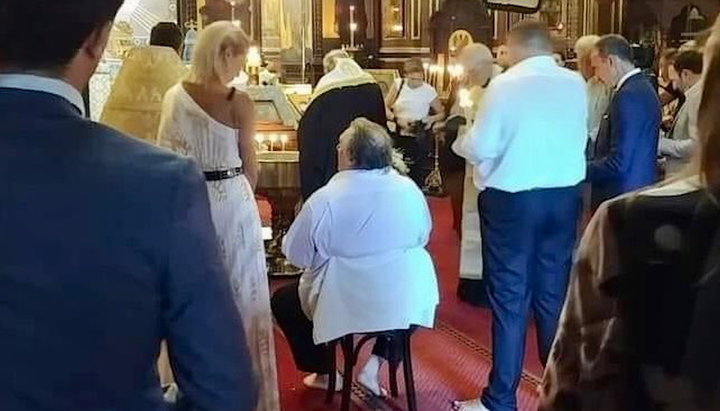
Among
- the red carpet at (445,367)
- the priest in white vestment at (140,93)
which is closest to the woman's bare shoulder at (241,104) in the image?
the priest in white vestment at (140,93)

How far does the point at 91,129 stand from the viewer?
1181 mm

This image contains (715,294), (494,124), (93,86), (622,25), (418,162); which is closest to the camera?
(715,294)

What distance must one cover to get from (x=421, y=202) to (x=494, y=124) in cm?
39

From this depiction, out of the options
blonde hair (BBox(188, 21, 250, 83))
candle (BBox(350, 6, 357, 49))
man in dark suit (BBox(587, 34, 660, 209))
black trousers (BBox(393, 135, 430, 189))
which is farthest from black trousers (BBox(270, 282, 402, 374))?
candle (BBox(350, 6, 357, 49))

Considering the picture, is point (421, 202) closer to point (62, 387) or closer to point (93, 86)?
point (93, 86)

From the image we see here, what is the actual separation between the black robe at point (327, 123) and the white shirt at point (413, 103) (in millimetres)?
3928

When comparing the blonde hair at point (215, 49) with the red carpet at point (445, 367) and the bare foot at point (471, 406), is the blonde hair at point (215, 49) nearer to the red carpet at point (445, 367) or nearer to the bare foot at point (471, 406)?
the red carpet at point (445, 367)

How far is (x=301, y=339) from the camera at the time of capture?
4.28m

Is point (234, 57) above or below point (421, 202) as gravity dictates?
above

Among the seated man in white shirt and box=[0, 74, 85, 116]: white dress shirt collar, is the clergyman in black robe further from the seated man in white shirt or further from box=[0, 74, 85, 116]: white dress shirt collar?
box=[0, 74, 85, 116]: white dress shirt collar

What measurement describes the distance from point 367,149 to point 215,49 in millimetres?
649

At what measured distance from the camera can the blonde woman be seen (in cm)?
379

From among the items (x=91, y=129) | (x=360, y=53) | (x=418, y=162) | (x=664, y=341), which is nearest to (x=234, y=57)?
(x=91, y=129)

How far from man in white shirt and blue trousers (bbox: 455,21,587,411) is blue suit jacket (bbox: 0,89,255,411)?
2680 mm
